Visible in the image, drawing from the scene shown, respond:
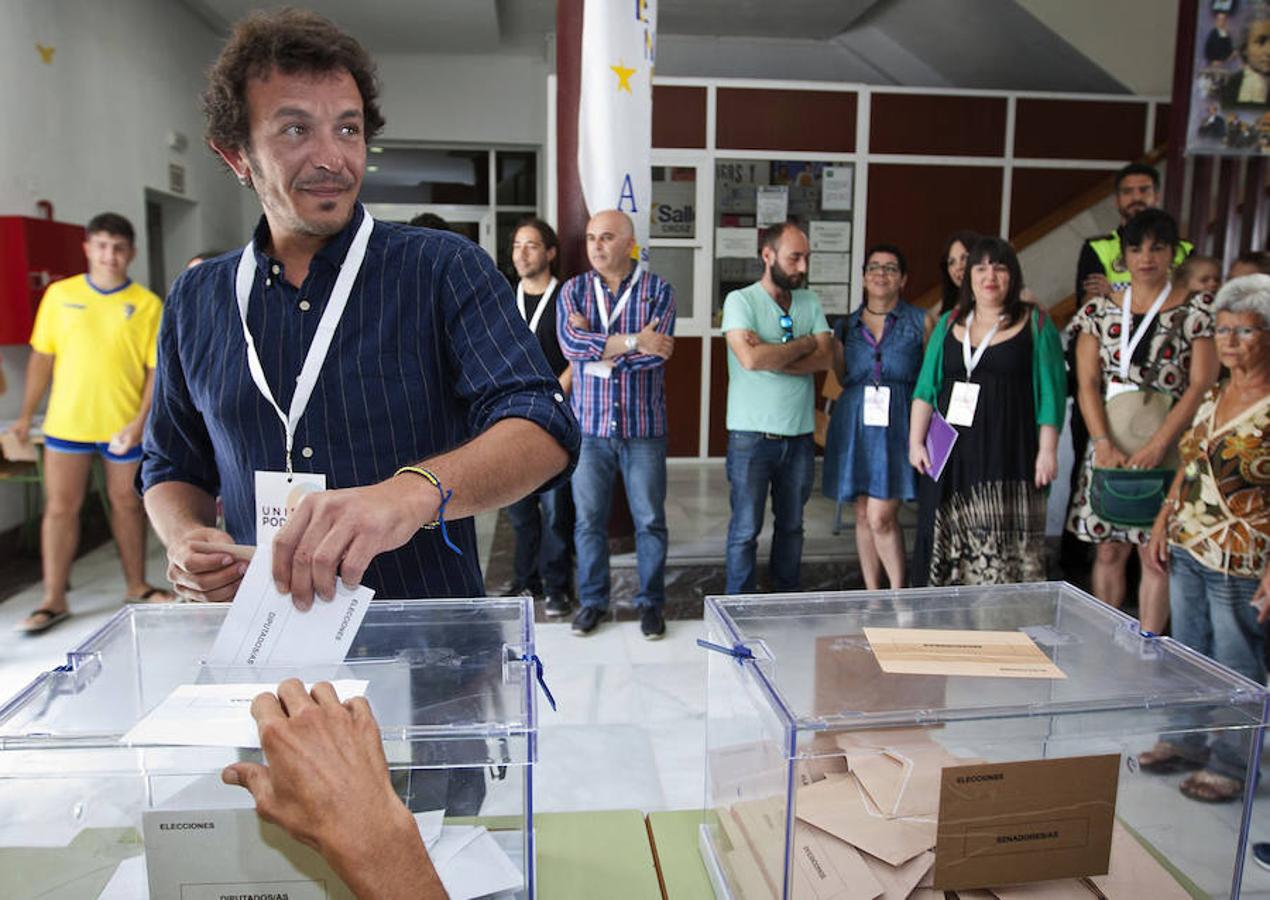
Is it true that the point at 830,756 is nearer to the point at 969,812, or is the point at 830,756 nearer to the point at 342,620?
the point at 969,812

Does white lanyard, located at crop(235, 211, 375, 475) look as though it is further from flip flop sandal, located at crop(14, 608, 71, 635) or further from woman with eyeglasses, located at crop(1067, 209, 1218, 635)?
flip flop sandal, located at crop(14, 608, 71, 635)

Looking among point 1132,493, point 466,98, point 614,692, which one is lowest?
point 614,692

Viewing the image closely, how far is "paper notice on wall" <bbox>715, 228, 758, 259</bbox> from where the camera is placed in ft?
22.5

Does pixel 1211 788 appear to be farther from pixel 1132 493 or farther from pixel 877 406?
pixel 877 406

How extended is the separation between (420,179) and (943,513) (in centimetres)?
697

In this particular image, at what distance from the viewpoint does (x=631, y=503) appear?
3.81m

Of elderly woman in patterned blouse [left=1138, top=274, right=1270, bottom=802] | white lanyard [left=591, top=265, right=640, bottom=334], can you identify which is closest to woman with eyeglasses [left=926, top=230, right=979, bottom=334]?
white lanyard [left=591, top=265, right=640, bottom=334]

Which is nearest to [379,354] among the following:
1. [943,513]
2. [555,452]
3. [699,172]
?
[555,452]

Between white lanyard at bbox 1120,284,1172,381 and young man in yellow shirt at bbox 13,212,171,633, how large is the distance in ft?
12.4

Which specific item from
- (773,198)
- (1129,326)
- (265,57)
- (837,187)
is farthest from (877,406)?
(837,187)

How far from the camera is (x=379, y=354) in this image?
1.33 m

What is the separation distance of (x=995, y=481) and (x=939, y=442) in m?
0.24

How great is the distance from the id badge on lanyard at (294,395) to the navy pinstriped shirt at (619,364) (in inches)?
92.0

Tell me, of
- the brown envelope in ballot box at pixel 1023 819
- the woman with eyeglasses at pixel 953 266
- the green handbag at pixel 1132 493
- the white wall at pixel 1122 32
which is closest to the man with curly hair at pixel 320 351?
the brown envelope in ballot box at pixel 1023 819
